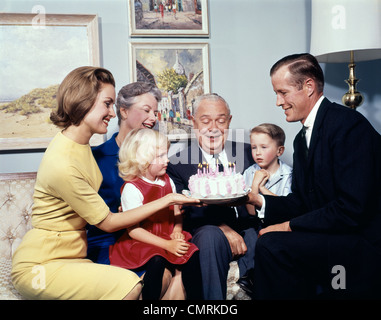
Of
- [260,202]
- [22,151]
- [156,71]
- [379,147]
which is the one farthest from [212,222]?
[22,151]

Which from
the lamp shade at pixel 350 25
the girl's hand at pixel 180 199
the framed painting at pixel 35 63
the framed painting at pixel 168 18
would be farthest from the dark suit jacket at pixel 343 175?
the framed painting at pixel 35 63

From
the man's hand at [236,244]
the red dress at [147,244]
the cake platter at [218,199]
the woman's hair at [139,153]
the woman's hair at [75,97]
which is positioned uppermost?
the woman's hair at [75,97]

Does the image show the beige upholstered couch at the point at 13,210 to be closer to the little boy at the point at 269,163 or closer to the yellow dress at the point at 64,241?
the yellow dress at the point at 64,241

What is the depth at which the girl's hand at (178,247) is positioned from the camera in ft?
6.52

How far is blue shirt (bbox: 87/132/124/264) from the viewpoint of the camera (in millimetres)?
2328

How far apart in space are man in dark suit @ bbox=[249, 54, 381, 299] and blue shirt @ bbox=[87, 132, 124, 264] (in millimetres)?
914

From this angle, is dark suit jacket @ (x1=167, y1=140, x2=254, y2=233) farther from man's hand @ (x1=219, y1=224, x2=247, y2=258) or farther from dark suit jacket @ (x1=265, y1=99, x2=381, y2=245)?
dark suit jacket @ (x1=265, y1=99, x2=381, y2=245)

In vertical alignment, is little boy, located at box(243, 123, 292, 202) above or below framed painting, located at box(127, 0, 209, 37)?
below

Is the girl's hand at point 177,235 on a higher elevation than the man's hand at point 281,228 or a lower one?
lower

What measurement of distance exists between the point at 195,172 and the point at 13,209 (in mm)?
1252

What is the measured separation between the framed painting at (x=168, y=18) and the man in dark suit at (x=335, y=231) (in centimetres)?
152

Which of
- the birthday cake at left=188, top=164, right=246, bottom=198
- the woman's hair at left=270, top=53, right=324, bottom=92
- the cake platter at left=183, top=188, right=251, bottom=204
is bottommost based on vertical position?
the cake platter at left=183, top=188, right=251, bottom=204

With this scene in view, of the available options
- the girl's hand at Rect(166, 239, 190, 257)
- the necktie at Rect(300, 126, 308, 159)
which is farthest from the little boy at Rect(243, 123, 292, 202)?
the girl's hand at Rect(166, 239, 190, 257)

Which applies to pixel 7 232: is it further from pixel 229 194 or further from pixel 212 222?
pixel 229 194
